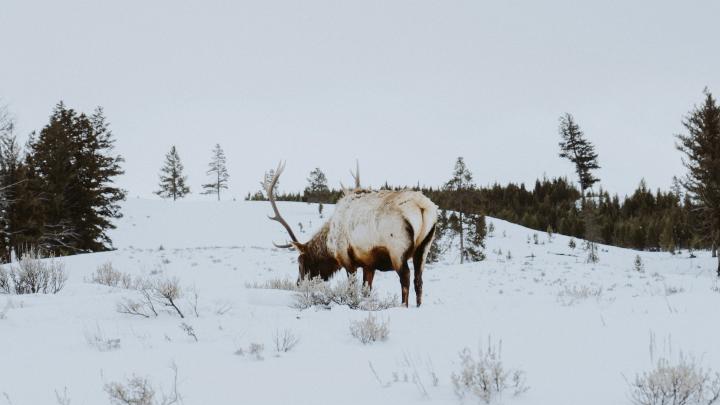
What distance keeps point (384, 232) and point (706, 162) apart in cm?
1959

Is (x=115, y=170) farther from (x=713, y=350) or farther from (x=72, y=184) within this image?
(x=713, y=350)

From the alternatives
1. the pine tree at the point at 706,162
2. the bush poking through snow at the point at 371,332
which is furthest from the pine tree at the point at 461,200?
the bush poking through snow at the point at 371,332

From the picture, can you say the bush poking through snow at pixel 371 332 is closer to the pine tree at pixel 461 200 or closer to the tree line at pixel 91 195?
the tree line at pixel 91 195

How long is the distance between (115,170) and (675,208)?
3931cm

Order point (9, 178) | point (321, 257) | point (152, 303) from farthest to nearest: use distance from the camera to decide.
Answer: point (9, 178) < point (321, 257) < point (152, 303)

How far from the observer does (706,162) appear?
19.2 m

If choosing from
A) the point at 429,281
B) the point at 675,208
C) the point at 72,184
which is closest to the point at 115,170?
the point at 72,184

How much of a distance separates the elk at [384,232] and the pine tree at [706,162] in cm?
1895

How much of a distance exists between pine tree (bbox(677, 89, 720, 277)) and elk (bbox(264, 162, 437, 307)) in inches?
746

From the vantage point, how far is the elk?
18.5 ft

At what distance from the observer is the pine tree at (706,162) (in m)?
19.1

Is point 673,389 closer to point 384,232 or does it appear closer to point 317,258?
point 384,232

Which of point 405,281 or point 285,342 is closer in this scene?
point 285,342

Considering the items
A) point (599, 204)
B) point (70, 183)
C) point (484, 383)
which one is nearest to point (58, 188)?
point (70, 183)
